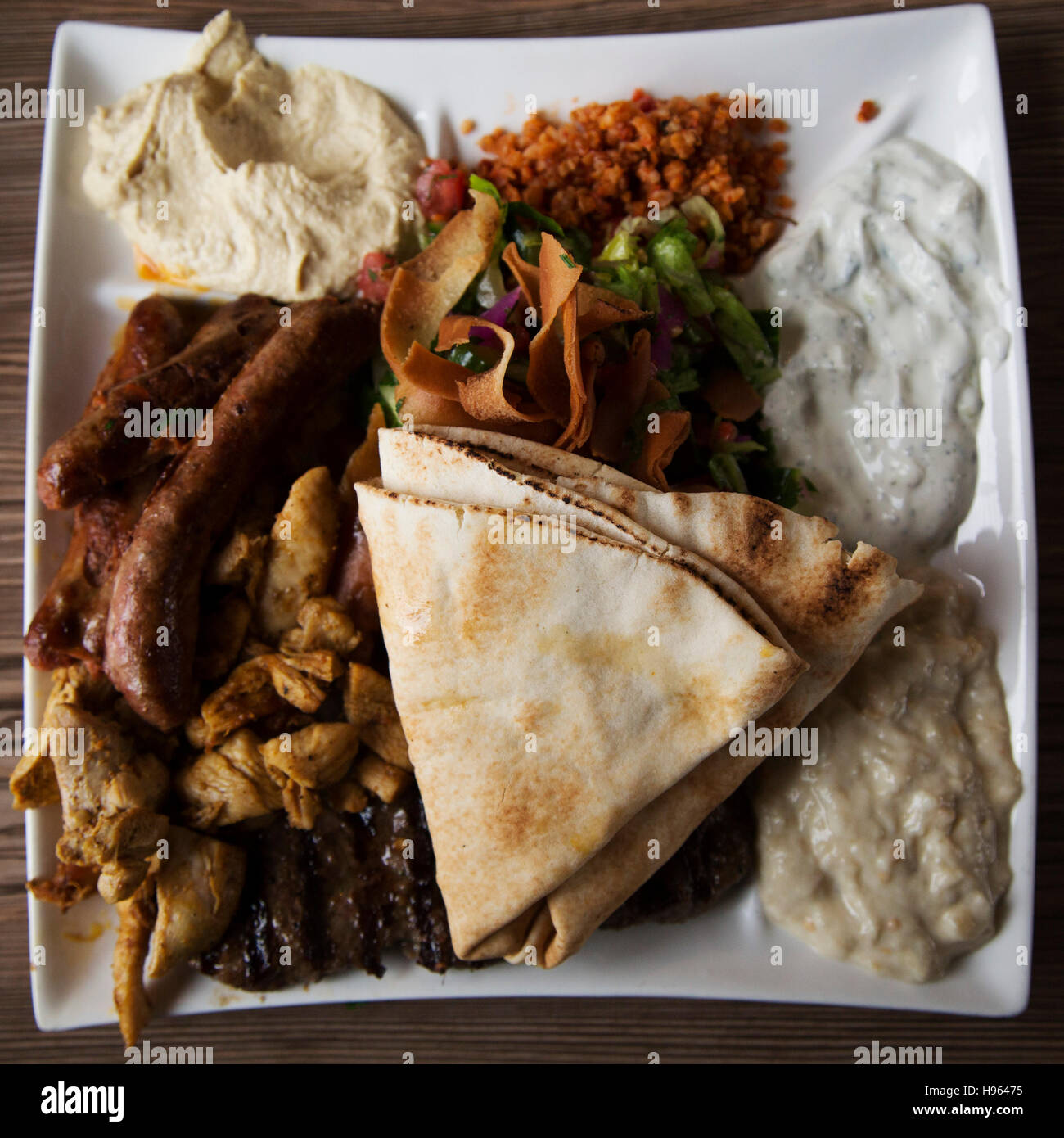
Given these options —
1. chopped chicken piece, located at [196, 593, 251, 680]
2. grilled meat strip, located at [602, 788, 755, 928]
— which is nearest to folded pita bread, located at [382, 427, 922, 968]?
grilled meat strip, located at [602, 788, 755, 928]

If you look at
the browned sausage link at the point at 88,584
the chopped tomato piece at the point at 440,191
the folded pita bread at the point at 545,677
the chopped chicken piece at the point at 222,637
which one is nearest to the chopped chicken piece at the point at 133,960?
the chopped chicken piece at the point at 222,637

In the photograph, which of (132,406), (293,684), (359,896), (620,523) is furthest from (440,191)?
(359,896)

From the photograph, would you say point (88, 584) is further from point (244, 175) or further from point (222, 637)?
point (244, 175)

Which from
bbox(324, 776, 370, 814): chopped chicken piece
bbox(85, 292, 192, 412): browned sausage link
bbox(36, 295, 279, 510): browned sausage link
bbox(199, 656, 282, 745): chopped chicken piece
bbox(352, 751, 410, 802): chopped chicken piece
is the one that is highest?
bbox(85, 292, 192, 412): browned sausage link

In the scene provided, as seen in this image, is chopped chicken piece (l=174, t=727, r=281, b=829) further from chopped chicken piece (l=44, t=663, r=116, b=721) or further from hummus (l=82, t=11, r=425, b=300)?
hummus (l=82, t=11, r=425, b=300)

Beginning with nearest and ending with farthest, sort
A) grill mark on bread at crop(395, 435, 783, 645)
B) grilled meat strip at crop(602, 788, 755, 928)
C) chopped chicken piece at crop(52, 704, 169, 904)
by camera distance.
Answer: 1. grill mark on bread at crop(395, 435, 783, 645)
2. chopped chicken piece at crop(52, 704, 169, 904)
3. grilled meat strip at crop(602, 788, 755, 928)

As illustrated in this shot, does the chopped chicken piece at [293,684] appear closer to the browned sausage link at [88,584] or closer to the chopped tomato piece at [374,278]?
the browned sausage link at [88,584]
